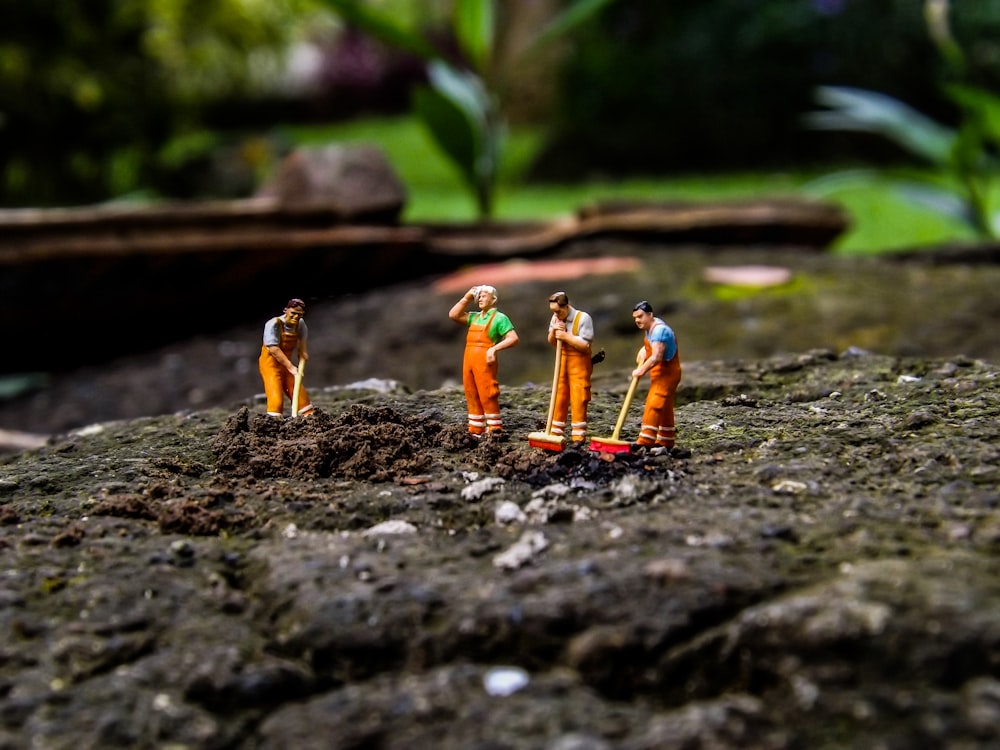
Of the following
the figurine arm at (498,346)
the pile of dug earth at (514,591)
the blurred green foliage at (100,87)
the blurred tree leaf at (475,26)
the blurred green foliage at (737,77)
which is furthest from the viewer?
the blurred green foliage at (100,87)

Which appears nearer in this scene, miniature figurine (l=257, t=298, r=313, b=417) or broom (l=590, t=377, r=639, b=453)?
broom (l=590, t=377, r=639, b=453)

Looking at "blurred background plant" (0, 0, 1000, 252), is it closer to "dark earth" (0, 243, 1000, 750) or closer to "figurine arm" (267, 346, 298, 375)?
"figurine arm" (267, 346, 298, 375)

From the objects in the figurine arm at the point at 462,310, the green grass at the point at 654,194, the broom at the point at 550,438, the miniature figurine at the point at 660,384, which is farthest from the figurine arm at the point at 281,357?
the green grass at the point at 654,194

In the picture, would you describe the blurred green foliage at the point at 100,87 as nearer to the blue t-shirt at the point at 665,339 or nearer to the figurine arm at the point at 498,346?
the figurine arm at the point at 498,346

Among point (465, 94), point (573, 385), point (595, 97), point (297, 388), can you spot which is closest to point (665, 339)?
point (573, 385)

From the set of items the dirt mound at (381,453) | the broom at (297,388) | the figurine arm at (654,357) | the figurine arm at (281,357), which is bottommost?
the dirt mound at (381,453)

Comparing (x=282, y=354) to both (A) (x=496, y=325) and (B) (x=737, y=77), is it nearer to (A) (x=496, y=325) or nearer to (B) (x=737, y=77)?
(A) (x=496, y=325)

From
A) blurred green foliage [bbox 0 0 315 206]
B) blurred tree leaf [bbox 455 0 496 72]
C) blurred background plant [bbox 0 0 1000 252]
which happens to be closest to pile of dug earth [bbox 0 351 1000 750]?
blurred tree leaf [bbox 455 0 496 72]

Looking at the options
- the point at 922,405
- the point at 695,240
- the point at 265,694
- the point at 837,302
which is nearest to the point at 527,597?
the point at 265,694
